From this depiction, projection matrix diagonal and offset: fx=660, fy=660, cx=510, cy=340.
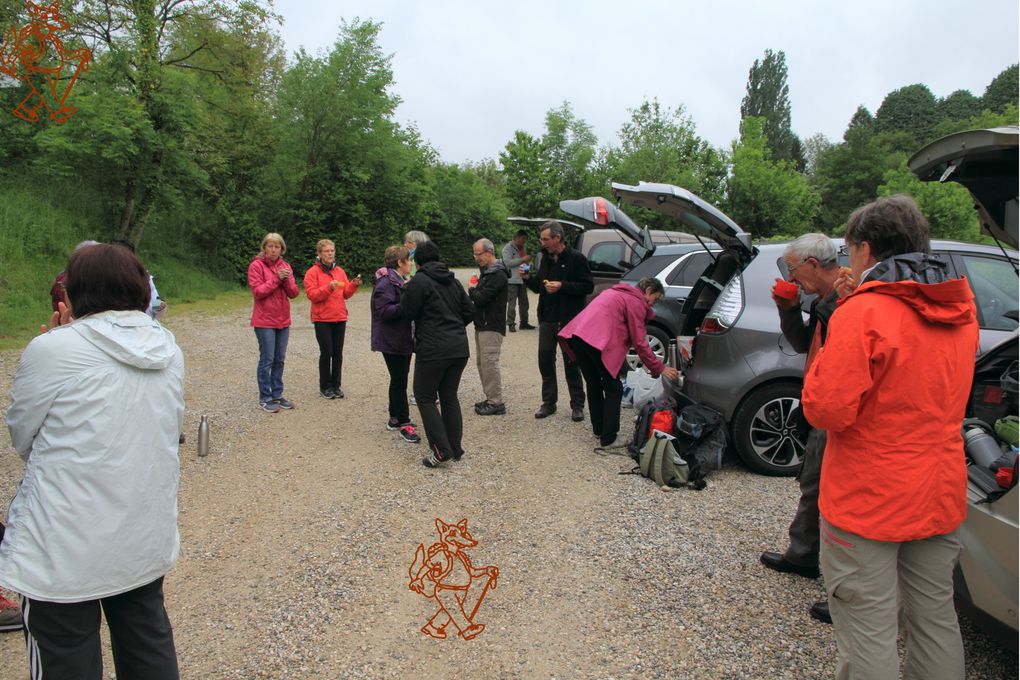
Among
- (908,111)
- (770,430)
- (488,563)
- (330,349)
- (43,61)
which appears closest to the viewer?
(488,563)

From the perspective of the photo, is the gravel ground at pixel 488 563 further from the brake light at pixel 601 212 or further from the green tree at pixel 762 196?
the green tree at pixel 762 196

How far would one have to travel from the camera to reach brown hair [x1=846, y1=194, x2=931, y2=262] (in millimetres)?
2166

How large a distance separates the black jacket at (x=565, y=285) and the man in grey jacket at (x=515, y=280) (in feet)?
11.3

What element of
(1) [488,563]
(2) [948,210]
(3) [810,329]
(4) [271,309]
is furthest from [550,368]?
(2) [948,210]

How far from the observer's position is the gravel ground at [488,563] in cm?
282

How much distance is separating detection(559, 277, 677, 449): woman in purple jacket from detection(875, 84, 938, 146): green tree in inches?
2262

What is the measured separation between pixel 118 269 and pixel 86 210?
17.6 metres

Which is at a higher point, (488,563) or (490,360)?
(490,360)

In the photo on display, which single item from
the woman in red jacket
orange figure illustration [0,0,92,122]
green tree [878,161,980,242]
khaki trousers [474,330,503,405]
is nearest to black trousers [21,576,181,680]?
khaki trousers [474,330,503,405]

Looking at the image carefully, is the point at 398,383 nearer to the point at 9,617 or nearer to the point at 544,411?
the point at 544,411

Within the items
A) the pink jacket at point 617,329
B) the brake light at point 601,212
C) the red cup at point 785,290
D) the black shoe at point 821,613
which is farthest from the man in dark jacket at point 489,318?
the black shoe at point 821,613

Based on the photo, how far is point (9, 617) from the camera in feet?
9.77

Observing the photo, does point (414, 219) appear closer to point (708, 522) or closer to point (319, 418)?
point (319, 418)

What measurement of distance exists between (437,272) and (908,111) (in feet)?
207
